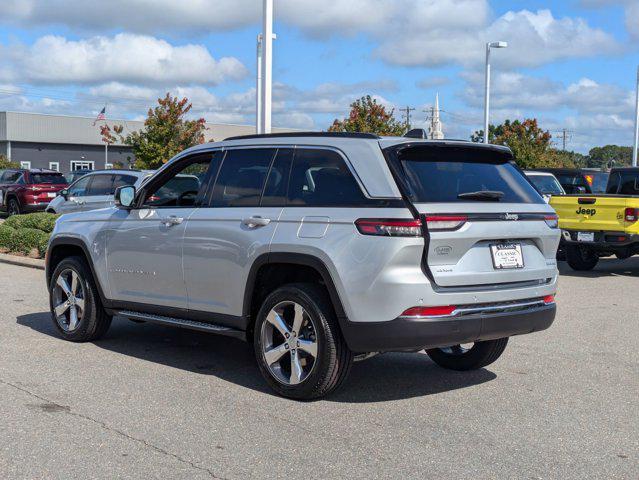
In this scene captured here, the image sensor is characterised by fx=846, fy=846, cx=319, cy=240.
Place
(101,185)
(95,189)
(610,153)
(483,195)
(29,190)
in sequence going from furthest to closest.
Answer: (610,153), (29,190), (95,189), (101,185), (483,195)

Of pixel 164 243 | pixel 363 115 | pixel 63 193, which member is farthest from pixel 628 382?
pixel 363 115

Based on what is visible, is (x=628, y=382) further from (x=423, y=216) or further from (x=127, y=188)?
(x=127, y=188)

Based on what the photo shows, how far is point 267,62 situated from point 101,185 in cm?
515

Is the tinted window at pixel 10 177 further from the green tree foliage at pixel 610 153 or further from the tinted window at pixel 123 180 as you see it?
the green tree foliage at pixel 610 153

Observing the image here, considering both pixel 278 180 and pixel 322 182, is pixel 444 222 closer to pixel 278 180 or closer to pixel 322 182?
pixel 322 182

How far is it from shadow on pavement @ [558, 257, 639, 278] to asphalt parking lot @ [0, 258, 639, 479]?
23.1 feet

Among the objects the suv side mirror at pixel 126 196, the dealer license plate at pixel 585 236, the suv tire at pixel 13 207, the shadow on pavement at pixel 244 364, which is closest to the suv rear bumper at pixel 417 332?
the shadow on pavement at pixel 244 364

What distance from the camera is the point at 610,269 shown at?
53.5 ft

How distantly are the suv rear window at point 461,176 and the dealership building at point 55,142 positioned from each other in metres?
61.6

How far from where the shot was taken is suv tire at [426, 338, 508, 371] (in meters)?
6.95

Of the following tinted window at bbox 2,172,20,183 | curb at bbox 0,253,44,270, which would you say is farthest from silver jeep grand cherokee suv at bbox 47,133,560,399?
tinted window at bbox 2,172,20,183

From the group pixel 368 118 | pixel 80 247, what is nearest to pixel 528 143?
pixel 368 118

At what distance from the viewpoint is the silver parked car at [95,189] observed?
18578 millimetres

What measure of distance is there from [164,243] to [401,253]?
244 centimetres
